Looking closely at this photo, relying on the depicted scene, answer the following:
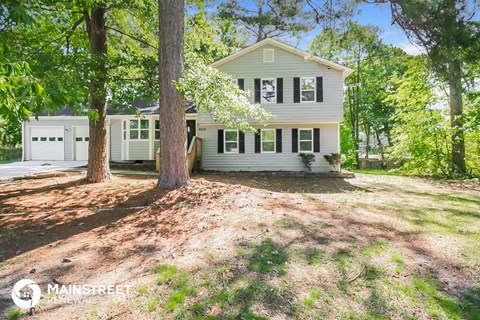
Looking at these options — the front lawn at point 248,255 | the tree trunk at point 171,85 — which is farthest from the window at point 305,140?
the tree trunk at point 171,85

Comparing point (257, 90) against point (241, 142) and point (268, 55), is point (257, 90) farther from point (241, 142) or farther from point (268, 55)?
point (241, 142)

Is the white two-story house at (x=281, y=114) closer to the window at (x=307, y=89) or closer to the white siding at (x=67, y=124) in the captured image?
the window at (x=307, y=89)

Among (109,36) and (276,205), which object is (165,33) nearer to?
(276,205)

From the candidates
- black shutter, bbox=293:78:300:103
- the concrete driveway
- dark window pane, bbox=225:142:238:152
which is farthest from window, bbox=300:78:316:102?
the concrete driveway

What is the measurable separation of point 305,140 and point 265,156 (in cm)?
220

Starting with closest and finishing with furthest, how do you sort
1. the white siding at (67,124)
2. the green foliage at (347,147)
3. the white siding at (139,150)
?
the white siding at (139,150), the white siding at (67,124), the green foliage at (347,147)

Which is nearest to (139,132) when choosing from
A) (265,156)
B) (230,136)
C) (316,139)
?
(230,136)

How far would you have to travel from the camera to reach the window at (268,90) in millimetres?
14344

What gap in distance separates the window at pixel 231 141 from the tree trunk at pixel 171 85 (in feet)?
27.7

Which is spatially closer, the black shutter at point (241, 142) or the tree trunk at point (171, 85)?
the tree trunk at point (171, 85)

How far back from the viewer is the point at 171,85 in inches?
250

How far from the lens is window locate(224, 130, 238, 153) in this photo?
14891mm

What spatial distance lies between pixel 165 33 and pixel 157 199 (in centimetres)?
367

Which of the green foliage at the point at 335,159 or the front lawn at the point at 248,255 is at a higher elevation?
the green foliage at the point at 335,159
